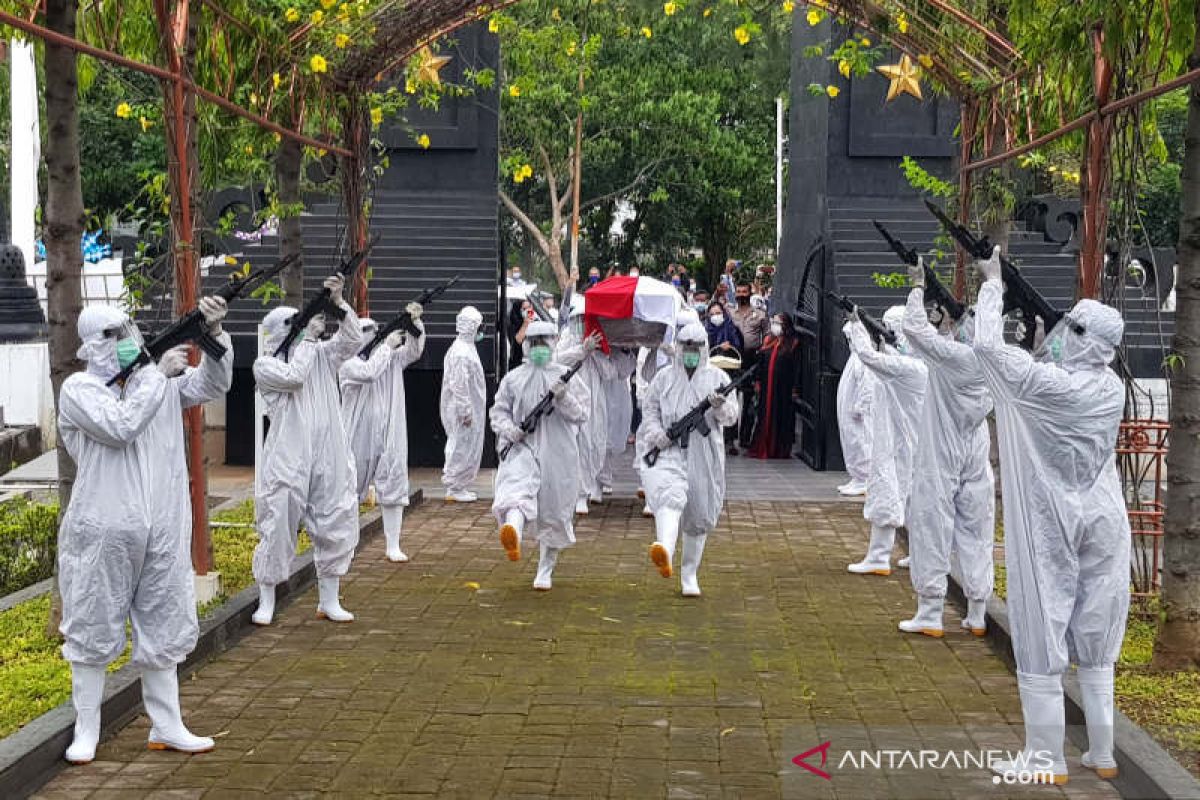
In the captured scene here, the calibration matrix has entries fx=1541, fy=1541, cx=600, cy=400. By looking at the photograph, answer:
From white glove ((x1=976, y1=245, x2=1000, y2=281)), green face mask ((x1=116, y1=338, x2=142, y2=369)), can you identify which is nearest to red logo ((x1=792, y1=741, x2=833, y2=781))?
white glove ((x1=976, y1=245, x2=1000, y2=281))

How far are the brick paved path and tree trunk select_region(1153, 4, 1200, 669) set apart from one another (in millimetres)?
939

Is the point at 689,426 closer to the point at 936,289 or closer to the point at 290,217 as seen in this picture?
the point at 936,289

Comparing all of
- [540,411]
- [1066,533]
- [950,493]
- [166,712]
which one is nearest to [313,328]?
[540,411]

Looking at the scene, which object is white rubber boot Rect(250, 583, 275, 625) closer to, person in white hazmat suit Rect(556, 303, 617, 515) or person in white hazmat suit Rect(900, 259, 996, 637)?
person in white hazmat suit Rect(900, 259, 996, 637)

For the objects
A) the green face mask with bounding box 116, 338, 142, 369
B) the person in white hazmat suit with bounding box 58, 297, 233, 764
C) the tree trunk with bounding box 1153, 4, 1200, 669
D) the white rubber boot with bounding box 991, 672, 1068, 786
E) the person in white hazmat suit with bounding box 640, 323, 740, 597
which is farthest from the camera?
the person in white hazmat suit with bounding box 640, 323, 740, 597

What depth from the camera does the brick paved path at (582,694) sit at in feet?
21.7

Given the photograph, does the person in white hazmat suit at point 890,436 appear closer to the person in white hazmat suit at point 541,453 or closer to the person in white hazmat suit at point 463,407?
the person in white hazmat suit at point 541,453

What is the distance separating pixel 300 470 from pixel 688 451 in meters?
2.76

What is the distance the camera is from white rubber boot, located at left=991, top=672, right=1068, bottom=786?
21.5ft

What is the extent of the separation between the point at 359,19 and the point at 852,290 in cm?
870

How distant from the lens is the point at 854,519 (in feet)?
48.4

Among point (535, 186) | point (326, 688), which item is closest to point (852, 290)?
point (326, 688)

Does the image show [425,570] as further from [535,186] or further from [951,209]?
[535,186]

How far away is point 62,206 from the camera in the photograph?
860 centimetres
